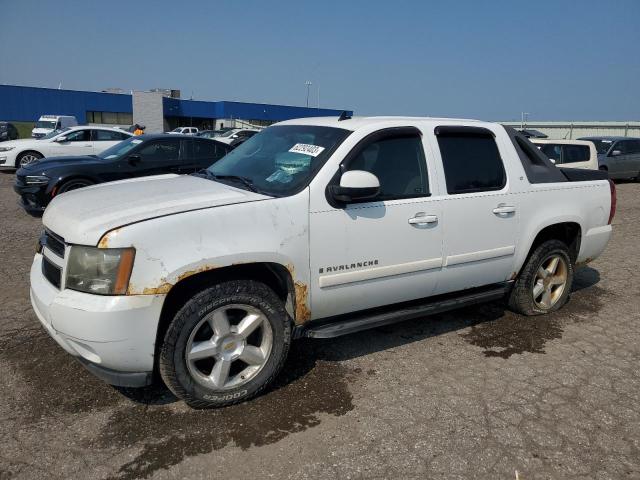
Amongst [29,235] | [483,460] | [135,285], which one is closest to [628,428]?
[483,460]

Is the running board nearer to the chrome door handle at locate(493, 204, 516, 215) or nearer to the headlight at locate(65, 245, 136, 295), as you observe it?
the chrome door handle at locate(493, 204, 516, 215)

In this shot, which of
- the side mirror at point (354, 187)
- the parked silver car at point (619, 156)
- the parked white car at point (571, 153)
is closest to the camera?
the side mirror at point (354, 187)

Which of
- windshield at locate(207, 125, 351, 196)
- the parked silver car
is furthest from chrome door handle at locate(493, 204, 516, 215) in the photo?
the parked silver car

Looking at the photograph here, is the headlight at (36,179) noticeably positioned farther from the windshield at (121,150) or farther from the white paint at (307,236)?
the white paint at (307,236)

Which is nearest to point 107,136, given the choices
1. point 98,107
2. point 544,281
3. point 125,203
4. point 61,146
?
point 61,146

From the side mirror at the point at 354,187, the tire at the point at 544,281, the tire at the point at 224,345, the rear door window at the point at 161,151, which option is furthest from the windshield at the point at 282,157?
the rear door window at the point at 161,151

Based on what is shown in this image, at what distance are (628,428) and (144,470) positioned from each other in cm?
278

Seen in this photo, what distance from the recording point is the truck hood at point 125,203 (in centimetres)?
283

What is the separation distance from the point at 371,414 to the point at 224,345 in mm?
999

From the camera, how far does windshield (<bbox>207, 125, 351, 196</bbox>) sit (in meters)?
3.42

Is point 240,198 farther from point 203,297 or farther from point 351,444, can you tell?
point 351,444

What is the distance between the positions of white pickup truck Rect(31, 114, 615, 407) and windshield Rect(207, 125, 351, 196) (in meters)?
0.02

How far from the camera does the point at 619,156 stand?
1681 centimetres

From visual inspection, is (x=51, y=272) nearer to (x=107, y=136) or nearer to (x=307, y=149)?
(x=307, y=149)
